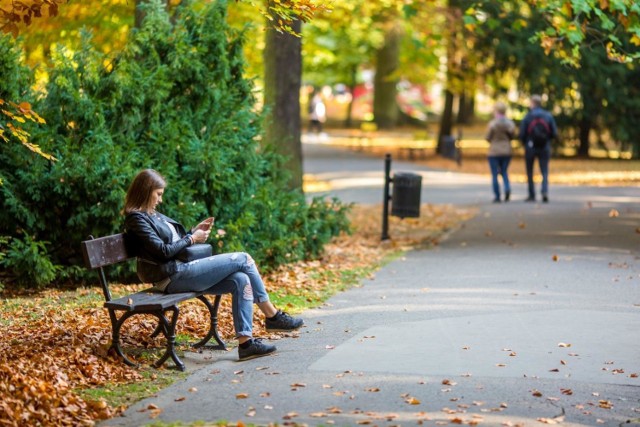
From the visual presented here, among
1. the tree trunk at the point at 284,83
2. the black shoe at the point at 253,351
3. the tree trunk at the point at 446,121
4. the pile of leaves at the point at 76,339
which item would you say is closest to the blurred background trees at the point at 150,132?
the pile of leaves at the point at 76,339

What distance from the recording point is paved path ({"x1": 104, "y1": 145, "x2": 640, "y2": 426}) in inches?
271

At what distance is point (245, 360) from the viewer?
8.48 meters

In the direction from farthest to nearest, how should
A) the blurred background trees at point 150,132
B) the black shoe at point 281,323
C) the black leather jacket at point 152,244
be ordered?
1. the blurred background trees at point 150,132
2. the black shoe at point 281,323
3. the black leather jacket at point 152,244

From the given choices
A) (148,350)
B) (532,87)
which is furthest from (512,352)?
(532,87)

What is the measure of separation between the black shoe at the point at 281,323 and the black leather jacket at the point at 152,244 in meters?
1.22

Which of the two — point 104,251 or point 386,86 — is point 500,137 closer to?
point 104,251

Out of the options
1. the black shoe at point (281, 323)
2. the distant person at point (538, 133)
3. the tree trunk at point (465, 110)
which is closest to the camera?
the black shoe at point (281, 323)

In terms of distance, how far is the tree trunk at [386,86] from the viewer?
48.0m

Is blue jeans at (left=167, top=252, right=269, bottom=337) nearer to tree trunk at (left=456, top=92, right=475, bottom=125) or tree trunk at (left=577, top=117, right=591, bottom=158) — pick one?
tree trunk at (left=577, top=117, right=591, bottom=158)

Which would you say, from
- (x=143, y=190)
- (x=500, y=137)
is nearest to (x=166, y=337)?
(x=143, y=190)

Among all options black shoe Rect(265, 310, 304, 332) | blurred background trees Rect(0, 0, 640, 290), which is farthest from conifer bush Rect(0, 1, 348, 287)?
black shoe Rect(265, 310, 304, 332)

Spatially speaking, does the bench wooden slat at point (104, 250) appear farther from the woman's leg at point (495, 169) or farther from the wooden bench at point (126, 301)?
the woman's leg at point (495, 169)

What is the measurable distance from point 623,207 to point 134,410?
15507 mm

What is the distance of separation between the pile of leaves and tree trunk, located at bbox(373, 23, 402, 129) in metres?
33.8
